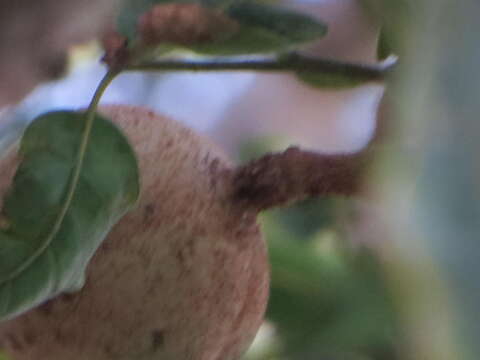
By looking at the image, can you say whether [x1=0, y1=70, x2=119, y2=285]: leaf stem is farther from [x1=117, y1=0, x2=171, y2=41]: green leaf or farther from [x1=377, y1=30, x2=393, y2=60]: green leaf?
[x1=377, y1=30, x2=393, y2=60]: green leaf

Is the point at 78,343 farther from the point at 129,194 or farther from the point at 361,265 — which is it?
the point at 361,265

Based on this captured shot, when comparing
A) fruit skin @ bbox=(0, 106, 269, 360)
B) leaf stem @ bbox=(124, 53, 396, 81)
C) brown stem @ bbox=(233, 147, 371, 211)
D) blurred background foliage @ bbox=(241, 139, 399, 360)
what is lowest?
blurred background foliage @ bbox=(241, 139, 399, 360)

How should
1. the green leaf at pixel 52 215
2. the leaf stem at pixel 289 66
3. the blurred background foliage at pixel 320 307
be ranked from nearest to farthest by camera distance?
the green leaf at pixel 52 215 < the leaf stem at pixel 289 66 < the blurred background foliage at pixel 320 307

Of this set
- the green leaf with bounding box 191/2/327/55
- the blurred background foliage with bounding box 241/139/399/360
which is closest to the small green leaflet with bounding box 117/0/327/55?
the green leaf with bounding box 191/2/327/55

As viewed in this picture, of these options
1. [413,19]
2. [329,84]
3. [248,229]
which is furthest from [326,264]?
[413,19]

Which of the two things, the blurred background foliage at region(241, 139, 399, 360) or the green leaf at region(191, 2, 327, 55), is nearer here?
the green leaf at region(191, 2, 327, 55)

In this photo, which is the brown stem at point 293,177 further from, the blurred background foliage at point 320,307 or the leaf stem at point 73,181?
the blurred background foliage at point 320,307

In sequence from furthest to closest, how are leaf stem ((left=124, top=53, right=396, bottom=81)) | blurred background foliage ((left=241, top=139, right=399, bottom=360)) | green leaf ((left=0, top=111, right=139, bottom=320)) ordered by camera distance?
1. blurred background foliage ((left=241, top=139, right=399, bottom=360))
2. leaf stem ((left=124, top=53, right=396, bottom=81))
3. green leaf ((left=0, top=111, right=139, bottom=320))

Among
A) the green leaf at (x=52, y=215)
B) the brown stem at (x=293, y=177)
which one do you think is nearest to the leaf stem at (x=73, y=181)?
the green leaf at (x=52, y=215)
